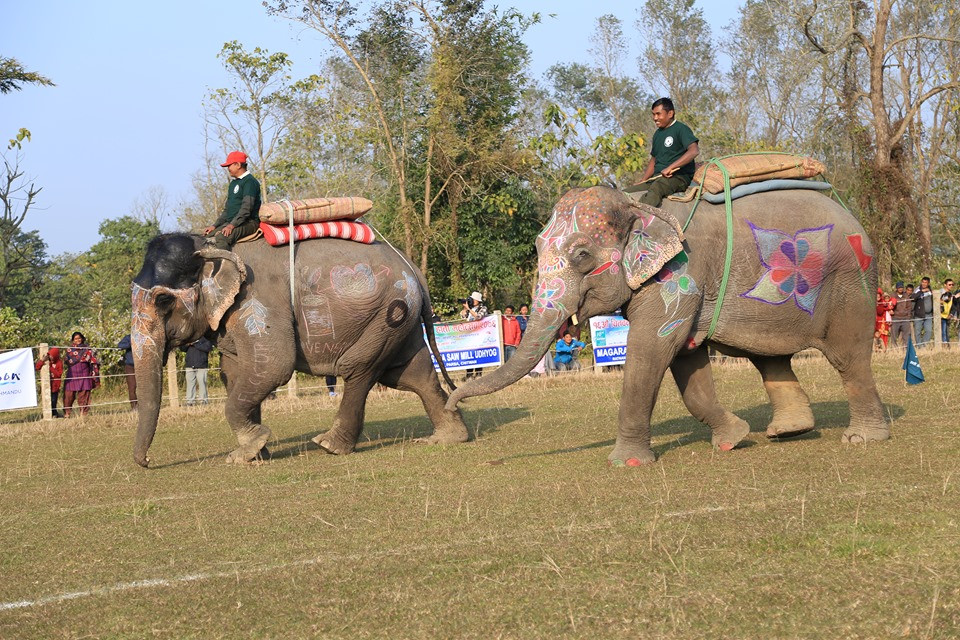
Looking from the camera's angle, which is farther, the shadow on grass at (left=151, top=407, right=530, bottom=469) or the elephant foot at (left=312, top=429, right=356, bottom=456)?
the shadow on grass at (left=151, top=407, right=530, bottom=469)

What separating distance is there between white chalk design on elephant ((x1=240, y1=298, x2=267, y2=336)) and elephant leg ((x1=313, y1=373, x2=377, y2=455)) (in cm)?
109

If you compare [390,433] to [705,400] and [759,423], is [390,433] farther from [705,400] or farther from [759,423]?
[705,400]

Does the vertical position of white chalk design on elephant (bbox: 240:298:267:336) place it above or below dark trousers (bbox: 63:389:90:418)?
above

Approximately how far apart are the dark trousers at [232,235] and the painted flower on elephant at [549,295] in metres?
3.61

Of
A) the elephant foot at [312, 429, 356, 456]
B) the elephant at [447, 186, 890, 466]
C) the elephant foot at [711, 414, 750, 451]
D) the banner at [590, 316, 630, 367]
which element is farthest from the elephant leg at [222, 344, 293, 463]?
A: the banner at [590, 316, 630, 367]

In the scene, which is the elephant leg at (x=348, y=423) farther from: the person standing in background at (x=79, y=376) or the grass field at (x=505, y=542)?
the person standing in background at (x=79, y=376)

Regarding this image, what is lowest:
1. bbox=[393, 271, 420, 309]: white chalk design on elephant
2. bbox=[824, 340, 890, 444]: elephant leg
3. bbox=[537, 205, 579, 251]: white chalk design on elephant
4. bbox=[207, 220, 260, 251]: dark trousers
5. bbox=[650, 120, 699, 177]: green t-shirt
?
bbox=[824, 340, 890, 444]: elephant leg

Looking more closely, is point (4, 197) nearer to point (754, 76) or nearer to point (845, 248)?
point (845, 248)

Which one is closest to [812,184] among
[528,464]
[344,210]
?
[528,464]

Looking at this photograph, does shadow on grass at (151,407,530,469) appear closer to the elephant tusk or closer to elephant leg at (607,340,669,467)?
elephant leg at (607,340,669,467)

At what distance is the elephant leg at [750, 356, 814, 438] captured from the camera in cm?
976

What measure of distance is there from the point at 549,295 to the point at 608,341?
552 inches

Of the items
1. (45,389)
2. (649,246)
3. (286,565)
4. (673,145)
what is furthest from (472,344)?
(286,565)

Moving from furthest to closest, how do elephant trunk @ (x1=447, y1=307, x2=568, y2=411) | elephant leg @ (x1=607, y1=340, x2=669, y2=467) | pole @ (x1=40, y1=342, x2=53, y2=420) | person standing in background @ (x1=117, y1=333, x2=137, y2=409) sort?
person standing in background @ (x1=117, y1=333, x2=137, y2=409), pole @ (x1=40, y1=342, x2=53, y2=420), elephant leg @ (x1=607, y1=340, x2=669, y2=467), elephant trunk @ (x1=447, y1=307, x2=568, y2=411)
